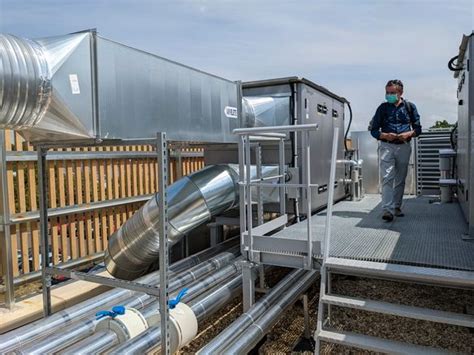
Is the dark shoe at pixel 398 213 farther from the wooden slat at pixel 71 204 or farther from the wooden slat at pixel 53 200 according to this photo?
the wooden slat at pixel 53 200

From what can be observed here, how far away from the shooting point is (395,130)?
14.6ft

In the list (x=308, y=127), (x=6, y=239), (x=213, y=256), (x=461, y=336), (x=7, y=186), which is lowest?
(x=461, y=336)

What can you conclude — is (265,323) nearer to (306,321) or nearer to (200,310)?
(200,310)

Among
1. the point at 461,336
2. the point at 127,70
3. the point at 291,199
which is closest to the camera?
the point at 127,70

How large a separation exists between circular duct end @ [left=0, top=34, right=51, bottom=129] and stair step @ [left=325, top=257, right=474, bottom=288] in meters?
2.19

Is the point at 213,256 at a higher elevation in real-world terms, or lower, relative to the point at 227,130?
lower

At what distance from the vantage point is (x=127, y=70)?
2.83 metres

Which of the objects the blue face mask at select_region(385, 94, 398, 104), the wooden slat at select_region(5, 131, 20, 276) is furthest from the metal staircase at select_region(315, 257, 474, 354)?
the wooden slat at select_region(5, 131, 20, 276)

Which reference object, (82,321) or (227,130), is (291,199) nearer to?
(227,130)

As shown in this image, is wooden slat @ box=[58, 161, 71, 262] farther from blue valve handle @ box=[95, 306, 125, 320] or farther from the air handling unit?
blue valve handle @ box=[95, 306, 125, 320]

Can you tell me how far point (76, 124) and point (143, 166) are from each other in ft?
13.1

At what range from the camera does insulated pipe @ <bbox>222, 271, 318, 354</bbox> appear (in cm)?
281

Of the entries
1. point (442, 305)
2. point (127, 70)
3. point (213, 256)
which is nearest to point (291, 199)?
point (213, 256)

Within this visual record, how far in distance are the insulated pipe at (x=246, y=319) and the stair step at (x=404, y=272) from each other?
0.59 metres
